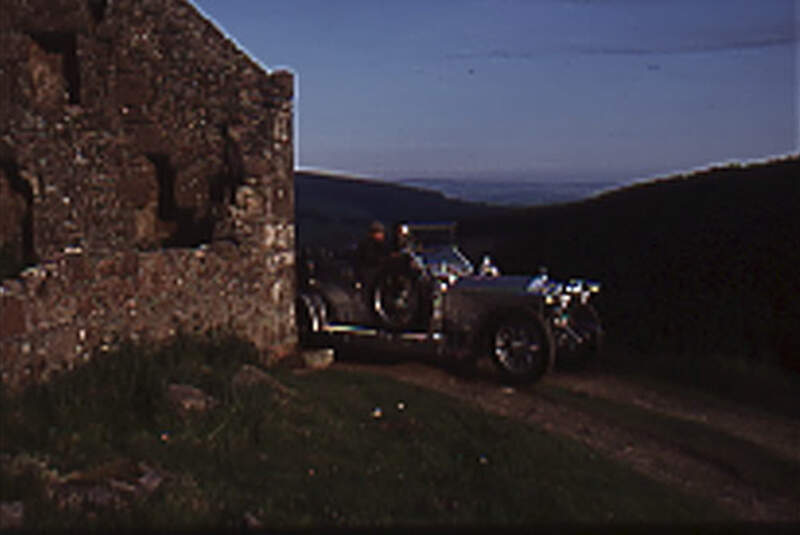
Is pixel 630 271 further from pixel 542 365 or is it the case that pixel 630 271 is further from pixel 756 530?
pixel 756 530

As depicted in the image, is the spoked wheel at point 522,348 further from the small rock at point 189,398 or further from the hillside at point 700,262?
the small rock at point 189,398

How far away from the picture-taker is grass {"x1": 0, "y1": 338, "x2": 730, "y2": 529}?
18.6ft

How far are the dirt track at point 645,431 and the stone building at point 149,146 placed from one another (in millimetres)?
2349

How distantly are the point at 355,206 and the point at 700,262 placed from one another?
118ft

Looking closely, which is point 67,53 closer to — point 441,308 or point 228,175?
point 228,175

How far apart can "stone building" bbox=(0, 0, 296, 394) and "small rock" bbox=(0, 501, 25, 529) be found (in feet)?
18.6

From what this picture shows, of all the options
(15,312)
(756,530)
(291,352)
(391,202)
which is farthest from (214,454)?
(391,202)

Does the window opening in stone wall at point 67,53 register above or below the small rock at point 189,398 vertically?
above

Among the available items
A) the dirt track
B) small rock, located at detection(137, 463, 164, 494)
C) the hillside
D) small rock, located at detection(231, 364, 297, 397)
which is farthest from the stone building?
the hillside

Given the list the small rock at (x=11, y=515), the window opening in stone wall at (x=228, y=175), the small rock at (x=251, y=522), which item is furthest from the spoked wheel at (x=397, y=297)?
the small rock at (x=11, y=515)

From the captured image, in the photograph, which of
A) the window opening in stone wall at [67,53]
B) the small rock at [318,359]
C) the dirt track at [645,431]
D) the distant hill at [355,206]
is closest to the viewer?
the dirt track at [645,431]

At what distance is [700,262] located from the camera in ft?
45.3

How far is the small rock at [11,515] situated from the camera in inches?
194

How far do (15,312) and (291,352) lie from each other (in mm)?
5170
